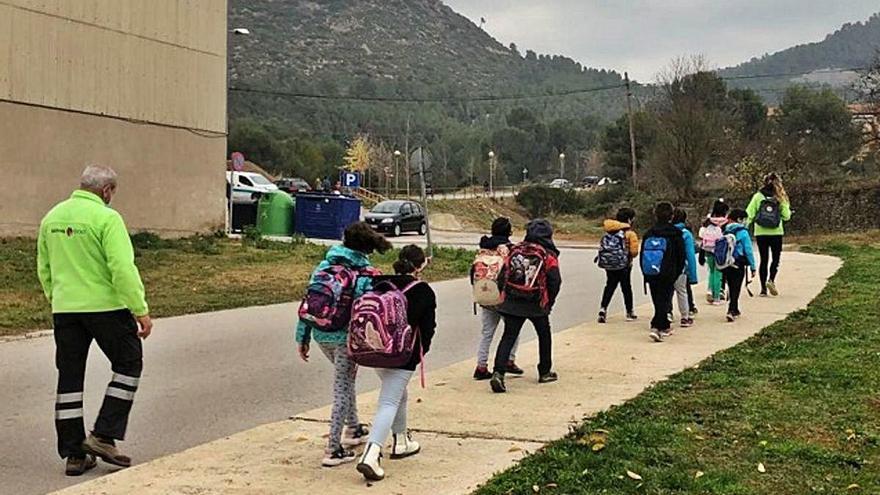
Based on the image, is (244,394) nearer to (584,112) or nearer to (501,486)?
(501,486)

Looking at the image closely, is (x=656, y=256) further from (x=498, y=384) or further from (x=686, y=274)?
(x=498, y=384)

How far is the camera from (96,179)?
21.4 feet

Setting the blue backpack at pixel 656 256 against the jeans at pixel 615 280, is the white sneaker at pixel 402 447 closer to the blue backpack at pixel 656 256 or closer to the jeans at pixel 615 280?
the blue backpack at pixel 656 256

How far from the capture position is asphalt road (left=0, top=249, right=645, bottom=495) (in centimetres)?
702

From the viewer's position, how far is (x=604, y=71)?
541 ft

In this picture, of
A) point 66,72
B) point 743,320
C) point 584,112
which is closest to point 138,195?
point 66,72

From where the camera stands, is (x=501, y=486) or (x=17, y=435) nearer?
(x=501, y=486)

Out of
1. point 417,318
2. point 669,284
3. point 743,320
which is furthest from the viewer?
point 743,320

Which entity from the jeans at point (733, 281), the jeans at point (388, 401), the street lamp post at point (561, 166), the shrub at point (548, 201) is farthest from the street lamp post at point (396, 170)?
the jeans at point (388, 401)

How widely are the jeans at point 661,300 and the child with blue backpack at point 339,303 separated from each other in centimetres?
569

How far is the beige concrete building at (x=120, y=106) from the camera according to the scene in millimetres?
20516

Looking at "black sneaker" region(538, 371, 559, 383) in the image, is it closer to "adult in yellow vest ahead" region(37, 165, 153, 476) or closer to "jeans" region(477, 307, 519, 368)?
"jeans" region(477, 307, 519, 368)

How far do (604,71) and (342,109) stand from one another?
6753 centimetres

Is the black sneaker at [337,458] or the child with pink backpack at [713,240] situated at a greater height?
the child with pink backpack at [713,240]
